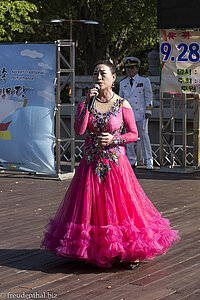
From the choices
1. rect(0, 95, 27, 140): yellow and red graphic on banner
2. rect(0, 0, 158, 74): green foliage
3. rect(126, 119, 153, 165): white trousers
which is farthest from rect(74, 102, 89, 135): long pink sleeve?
rect(0, 0, 158, 74): green foliage

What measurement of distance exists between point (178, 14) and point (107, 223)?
320 inches

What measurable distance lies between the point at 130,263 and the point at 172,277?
17.8 inches

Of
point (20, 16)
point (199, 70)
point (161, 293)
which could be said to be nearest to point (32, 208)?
point (161, 293)

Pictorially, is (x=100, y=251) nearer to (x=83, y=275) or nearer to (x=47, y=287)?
(x=83, y=275)

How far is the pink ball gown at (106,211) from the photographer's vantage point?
6023 millimetres

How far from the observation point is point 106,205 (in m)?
6.14

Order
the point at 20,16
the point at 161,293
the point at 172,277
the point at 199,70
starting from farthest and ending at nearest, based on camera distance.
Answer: the point at 20,16 < the point at 199,70 < the point at 172,277 < the point at 161,293

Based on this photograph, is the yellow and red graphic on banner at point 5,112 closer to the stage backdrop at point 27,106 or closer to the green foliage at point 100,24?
the stage backdrop at point 27,106

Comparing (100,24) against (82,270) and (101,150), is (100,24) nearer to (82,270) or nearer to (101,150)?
(101,150)

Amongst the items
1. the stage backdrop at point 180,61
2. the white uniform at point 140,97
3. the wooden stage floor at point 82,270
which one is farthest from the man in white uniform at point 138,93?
the wooden stage floor at point 82,270

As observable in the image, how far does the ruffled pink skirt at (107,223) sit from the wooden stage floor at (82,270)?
0.61ft

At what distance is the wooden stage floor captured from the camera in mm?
5445

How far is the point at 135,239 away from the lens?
6.04 metres

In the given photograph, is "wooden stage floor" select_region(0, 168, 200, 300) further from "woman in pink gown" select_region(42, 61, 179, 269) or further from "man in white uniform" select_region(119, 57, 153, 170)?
"man in white uniform" select_region(119, 57, 153, 170)
